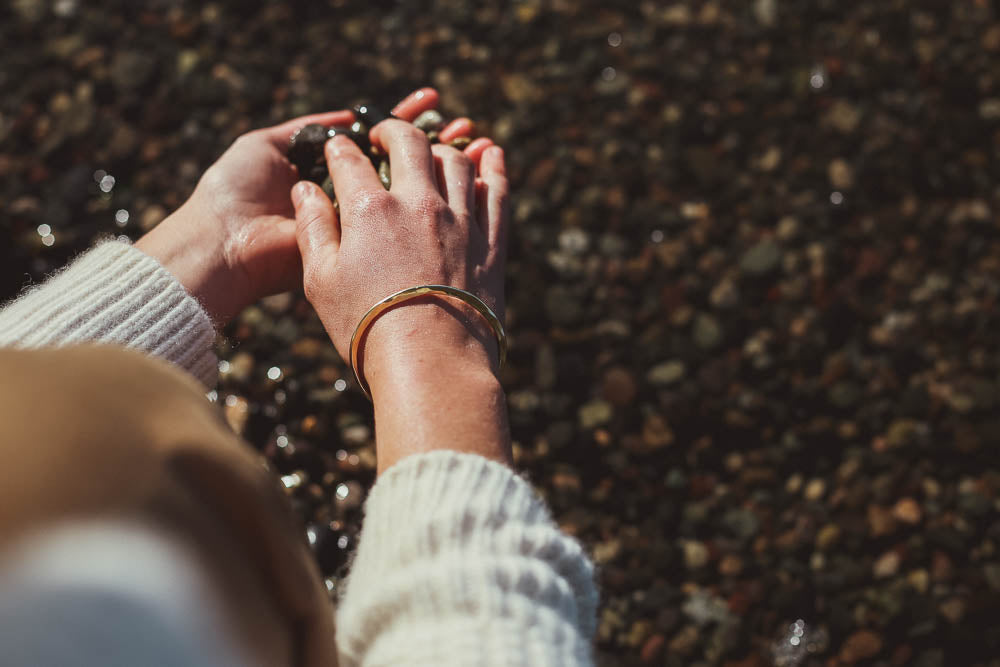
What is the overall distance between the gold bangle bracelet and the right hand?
0.04 feet

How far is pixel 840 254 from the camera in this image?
2.40 metres

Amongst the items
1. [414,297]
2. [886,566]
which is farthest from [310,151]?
[886,566]

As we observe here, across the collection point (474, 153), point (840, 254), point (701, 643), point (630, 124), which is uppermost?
point (474, 153)

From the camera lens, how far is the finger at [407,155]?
62.6 inches

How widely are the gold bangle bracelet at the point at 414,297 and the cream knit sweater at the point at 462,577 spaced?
1.12ft

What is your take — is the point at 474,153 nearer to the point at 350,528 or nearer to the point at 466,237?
the point at 466,237

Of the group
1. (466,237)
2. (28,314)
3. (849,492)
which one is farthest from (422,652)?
(849,492)

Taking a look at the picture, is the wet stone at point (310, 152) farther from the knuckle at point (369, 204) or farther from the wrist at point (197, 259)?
the knuckle at point (369, 204)

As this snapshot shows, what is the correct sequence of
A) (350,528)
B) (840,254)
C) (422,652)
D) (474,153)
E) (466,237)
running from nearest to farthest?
(422,652) → (466,237) → (474,153) → (350,528) → (840,254)

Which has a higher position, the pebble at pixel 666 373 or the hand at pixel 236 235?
the hand at pixel 236 235

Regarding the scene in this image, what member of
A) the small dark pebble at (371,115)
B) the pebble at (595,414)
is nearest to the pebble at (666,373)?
the pebble at (595,414)

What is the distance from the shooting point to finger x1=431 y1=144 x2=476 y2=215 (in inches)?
63.6

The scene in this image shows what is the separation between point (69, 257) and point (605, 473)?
1.72m

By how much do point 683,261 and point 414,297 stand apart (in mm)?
1270
